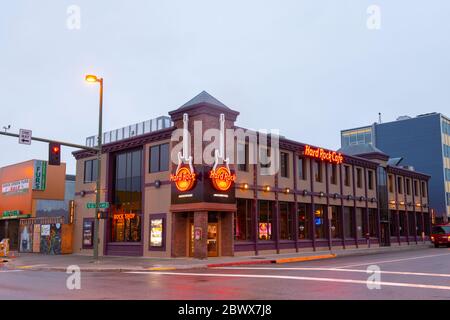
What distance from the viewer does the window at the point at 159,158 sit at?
3053 centimetres

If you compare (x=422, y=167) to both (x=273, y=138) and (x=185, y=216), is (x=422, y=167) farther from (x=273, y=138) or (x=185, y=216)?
(x=185, y=216)

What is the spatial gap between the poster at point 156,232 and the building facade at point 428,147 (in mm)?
51355

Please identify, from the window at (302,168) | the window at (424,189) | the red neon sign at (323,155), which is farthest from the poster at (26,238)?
the window at (424,189)

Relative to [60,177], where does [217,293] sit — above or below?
below

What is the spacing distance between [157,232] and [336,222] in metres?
16.9

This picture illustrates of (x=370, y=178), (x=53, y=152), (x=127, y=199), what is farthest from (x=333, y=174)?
(x=53, y=152)

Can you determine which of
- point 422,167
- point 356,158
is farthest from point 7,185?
point 422,167

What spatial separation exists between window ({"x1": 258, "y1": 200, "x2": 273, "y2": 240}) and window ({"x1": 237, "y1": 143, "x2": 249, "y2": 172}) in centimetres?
288

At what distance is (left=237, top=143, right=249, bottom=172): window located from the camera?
31.3 m

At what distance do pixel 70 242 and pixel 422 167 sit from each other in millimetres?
56150

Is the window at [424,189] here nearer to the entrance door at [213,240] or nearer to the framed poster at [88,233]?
the entrance door at [213,240]

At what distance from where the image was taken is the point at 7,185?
46.2 m
